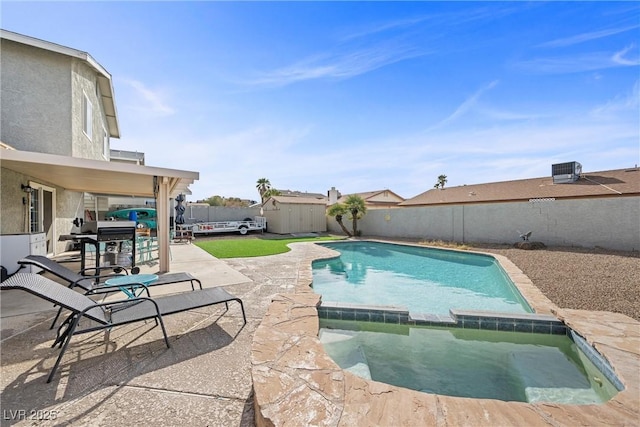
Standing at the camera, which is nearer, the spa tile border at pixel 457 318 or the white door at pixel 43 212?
the spa tile border at pixel 457 318

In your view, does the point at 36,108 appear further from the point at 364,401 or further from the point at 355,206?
the point at 355,206

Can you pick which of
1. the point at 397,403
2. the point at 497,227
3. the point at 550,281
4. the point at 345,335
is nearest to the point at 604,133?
the point at 497,227

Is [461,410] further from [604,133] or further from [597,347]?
[604,133]

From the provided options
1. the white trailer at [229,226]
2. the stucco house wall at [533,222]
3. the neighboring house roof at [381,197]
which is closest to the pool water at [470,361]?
the stucco house wall at [533,222]

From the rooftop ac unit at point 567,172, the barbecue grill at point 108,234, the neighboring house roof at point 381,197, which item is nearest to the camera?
the barbecue grill at point 108,234

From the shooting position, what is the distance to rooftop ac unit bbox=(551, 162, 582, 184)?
16.8m

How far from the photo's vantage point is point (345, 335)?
473 centimetres

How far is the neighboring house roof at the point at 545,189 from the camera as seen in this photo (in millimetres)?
14438

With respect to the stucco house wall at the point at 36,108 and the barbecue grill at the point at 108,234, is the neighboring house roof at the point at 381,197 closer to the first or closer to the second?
the stucco house wall at the point at 36,108

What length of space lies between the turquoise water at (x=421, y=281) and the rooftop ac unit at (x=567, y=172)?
997 centimetres

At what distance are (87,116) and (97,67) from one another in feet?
7.00

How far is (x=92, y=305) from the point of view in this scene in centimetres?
313

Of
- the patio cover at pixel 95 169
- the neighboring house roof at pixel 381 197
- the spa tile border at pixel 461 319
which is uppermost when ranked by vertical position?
the neighboring house roof at pixel 381 197

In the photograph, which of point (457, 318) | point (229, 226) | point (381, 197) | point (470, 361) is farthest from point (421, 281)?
point (381, 197)
